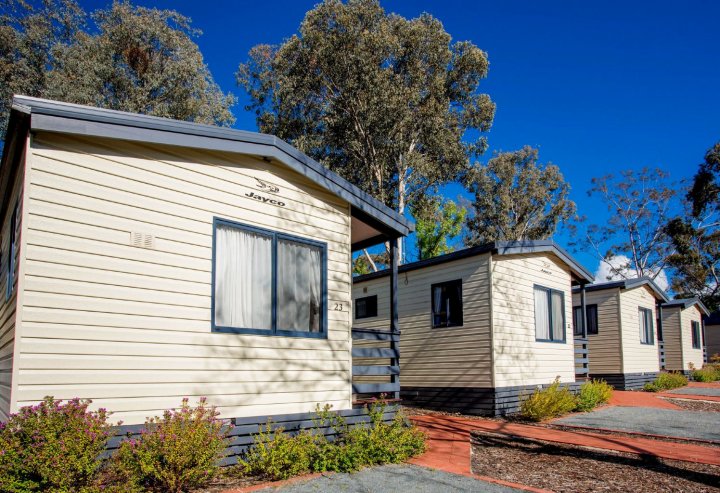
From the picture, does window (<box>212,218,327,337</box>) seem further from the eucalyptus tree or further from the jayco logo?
the eucalyptus tree

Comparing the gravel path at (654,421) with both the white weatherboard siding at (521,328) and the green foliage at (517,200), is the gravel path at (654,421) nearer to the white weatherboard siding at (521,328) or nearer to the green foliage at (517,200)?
the white weatherboard siding at (521,328)

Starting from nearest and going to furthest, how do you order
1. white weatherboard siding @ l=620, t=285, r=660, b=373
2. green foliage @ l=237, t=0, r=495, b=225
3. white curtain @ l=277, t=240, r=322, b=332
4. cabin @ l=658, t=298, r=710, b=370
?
white curtain @ l=277, t=240, r=322, b=332 → white weatherboard siding @ l=620, t=285, r=660, b=373 → green foliage @ l=237, t=0, r=495, b=225 → cabin @ l=658, t=298, r=710, b=370

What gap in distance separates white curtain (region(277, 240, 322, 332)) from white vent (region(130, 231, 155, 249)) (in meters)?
1.80

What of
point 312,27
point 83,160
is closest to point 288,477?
point 83,160

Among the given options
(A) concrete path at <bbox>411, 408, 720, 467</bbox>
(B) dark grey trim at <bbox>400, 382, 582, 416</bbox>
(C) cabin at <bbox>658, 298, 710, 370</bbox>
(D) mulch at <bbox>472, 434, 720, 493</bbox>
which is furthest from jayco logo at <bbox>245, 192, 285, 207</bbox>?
(C) cabin at <bbox>658, 298, 710, 370</bbox>

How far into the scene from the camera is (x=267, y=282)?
7.61 metres

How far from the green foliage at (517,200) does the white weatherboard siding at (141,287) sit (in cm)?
2697

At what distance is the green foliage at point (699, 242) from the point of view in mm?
33469

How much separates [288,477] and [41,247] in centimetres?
355

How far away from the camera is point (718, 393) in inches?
720

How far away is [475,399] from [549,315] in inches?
126

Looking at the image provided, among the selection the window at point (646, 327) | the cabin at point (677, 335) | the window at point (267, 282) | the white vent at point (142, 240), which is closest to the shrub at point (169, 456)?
the window at point (267, 282)

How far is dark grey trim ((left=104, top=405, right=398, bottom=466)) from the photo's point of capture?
19.7 ft

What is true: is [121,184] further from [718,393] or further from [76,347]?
[718,393]
